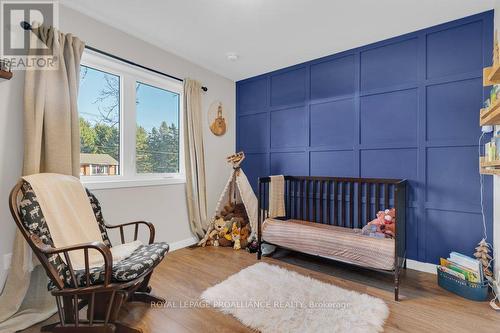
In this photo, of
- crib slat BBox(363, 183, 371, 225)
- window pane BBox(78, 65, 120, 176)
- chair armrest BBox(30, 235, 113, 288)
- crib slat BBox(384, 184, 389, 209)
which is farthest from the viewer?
crib slat BBox(363, 183, 371, 225)

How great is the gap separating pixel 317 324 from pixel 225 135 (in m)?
2.74

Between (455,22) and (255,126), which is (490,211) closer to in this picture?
(455,22)

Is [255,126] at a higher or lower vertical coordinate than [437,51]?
lower

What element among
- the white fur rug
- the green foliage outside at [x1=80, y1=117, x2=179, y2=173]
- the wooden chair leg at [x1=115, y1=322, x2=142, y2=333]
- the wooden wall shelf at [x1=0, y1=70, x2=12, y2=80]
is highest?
the wooden wall shelf at [x1=0, y1=70, x2=12, y2=80]

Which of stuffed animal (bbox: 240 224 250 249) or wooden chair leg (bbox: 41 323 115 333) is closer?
wooden chair leg (bbox: 41 323 115 333)

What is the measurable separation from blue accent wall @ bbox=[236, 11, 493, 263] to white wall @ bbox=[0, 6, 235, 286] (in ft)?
3.31

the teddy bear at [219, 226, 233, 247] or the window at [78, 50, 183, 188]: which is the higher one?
the window at [78, 50, 183, 188]

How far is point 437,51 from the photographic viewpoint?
2395 millimetres

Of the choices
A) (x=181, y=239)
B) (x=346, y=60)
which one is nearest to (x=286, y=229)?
(x=181, y=239)

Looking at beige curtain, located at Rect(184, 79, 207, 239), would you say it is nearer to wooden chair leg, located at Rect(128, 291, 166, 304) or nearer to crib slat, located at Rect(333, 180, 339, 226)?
wooden chair leg, located at Rect(128, 291, 166, 304)

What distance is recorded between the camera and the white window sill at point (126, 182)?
230 cm

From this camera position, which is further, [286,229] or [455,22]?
[286,229]

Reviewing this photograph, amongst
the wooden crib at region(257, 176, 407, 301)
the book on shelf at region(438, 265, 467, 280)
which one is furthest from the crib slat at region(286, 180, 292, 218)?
the book on shelf at region(438, 265, 467, 280)

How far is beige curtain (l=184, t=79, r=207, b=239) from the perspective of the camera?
3098mm
